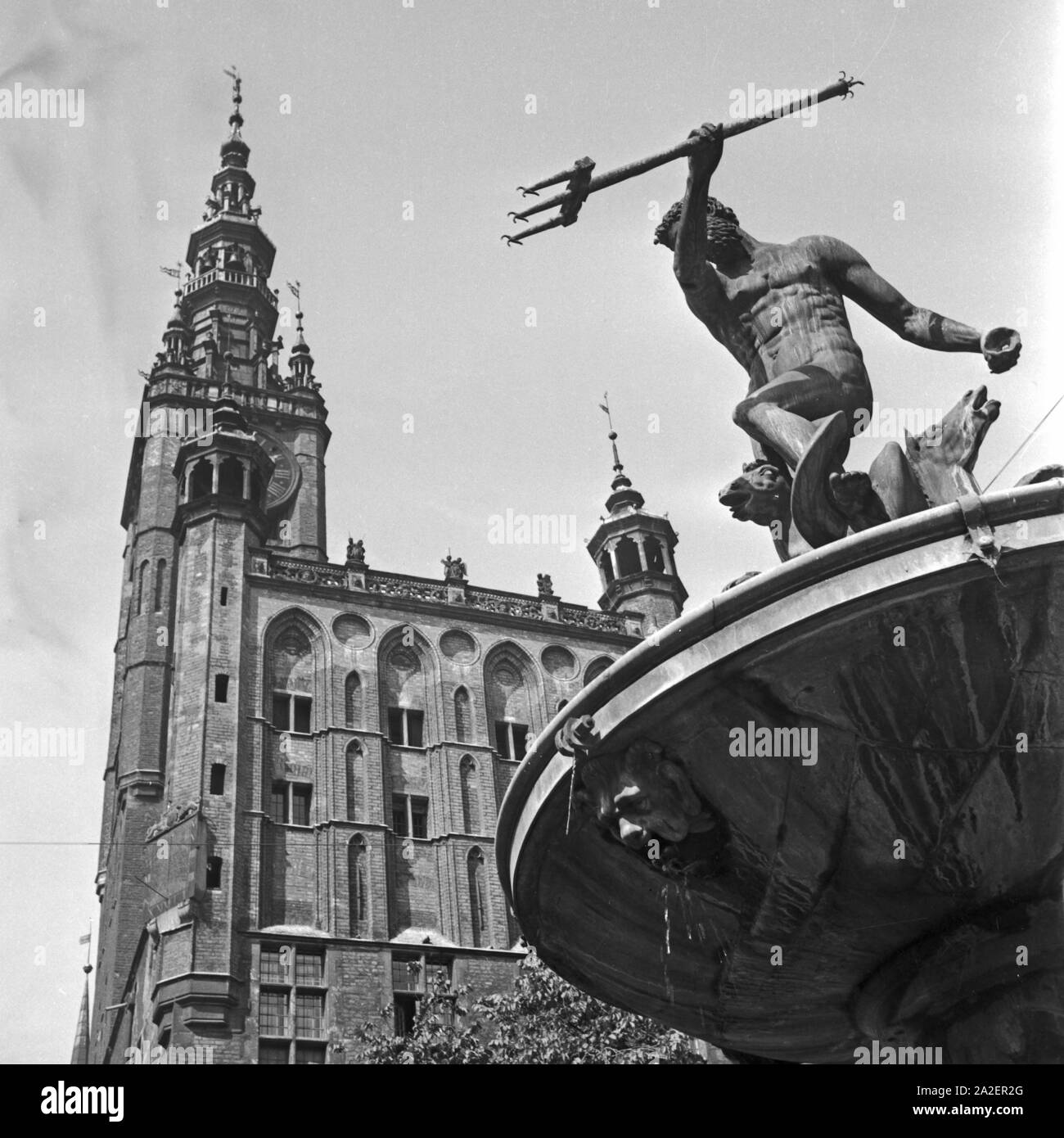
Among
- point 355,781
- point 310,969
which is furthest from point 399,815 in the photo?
point 310,969

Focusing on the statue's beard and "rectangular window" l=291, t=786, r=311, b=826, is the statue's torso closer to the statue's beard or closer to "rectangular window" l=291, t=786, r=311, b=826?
the statue's beard

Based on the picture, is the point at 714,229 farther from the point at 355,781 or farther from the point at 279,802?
the point at 355,781

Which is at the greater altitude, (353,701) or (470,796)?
(353,701)

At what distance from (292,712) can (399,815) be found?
3.80 metres

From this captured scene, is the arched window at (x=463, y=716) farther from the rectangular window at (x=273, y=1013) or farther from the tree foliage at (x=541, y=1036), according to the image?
the tree foliage at (x=541, y=1036)

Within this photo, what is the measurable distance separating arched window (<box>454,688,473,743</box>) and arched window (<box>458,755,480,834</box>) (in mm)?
726

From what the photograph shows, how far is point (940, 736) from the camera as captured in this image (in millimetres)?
5801

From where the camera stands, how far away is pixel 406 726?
38156 mm

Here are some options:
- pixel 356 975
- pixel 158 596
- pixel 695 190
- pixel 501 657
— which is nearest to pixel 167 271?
pixel 158 596

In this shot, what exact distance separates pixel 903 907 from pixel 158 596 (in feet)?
131

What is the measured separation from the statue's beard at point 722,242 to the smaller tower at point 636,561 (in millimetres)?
35463

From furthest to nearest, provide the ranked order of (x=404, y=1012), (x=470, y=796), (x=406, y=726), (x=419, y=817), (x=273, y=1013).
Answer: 1. (x=406, y=726)
2. (x=470, y=796)
3. (x=419, y=817)
4. (x=404, y=1012)
5. (x=273, y=1013)

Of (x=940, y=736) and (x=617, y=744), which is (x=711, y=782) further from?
(x=940, y=736)

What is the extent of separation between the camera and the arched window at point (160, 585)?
4359 cm
